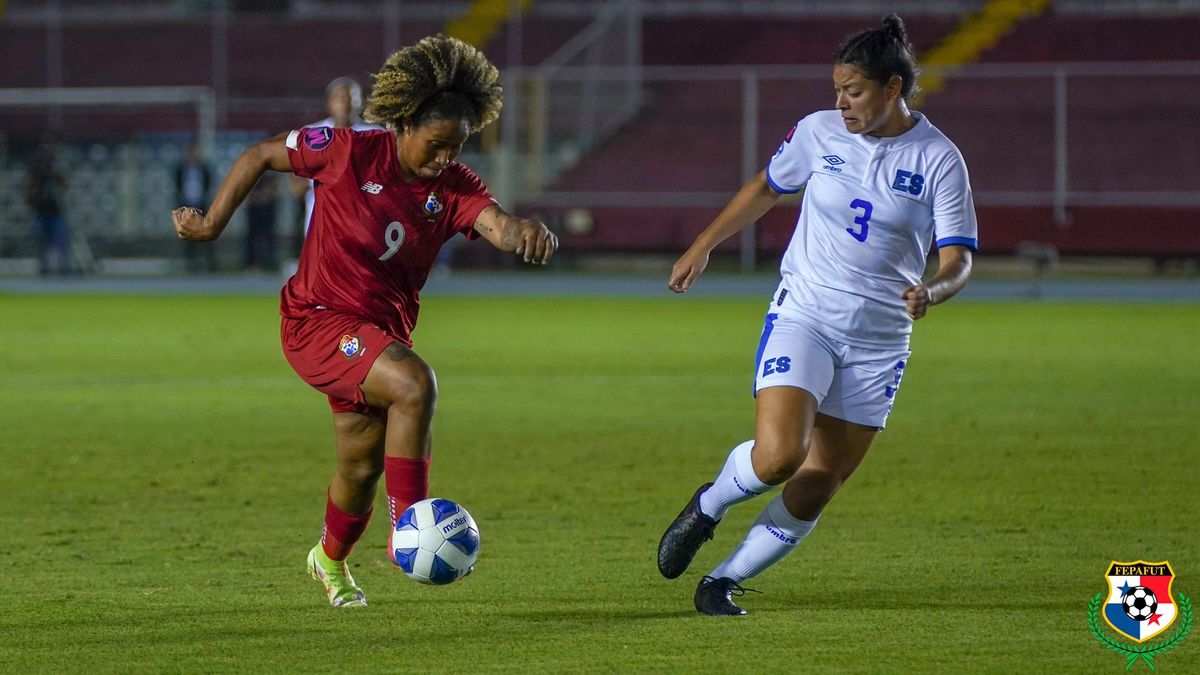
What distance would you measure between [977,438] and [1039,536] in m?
3.33

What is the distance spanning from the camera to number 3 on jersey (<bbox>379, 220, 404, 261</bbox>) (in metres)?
6.23

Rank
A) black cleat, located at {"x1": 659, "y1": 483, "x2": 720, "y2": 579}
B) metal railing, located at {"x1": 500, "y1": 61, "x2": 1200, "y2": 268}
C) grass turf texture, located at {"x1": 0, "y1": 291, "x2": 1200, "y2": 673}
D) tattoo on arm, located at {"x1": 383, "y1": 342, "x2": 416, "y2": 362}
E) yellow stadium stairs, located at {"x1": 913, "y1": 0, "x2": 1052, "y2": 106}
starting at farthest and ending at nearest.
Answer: yellow stadium stairs, located at {"x1": 913, "y1": 0, "x2": 1052, "y2": 106}
metal railing, located at {"x1": 500, "y1": 61, "x2": 1200, "y2": 268}
black cleat, located at {"x1": 659, "y1": 483, "x2": 720, "y2": 579}
tattoo on arm, located at {"x1": 383, "y1": 342, "x2": 416, "y2": 362}
grass turf texture, located at {"x1": 0, "y1": 291, "x2": 1200, "y2": 673}

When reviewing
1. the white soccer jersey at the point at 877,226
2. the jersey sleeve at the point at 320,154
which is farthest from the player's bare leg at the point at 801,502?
the jersey sleeve at the point at 320,154

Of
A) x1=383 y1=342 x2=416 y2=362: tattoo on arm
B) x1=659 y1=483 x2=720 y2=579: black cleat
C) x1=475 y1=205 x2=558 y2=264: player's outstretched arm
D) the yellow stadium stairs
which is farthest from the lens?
the yellow stadium stairs

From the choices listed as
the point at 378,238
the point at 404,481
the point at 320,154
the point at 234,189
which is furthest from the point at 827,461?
the point at 234,189

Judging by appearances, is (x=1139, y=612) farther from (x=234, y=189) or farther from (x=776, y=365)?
(x=234, y=189)

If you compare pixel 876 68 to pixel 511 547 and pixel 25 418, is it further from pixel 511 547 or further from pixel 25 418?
pixel 25 418

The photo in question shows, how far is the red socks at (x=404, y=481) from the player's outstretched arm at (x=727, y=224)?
1.08 meters

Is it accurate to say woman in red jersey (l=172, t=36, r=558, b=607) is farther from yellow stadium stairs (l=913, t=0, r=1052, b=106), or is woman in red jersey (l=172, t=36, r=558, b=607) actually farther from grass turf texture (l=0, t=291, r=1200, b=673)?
yellow stadium stairs (l=913, t=0, r=1052, b=106)

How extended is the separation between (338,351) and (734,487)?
139 centimetres

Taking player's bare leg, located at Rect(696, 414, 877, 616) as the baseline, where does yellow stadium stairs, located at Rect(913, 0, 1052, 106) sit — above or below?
above

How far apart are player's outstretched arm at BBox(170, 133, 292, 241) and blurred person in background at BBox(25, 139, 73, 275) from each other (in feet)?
80.2

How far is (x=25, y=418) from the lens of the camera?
11969 mm

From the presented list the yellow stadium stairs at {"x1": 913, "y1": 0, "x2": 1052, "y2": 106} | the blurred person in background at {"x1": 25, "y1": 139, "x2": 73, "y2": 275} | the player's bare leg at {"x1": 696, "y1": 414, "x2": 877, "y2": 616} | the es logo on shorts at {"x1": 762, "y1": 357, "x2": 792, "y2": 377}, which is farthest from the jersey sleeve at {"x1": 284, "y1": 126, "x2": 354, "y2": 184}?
the yellow stadium stairs at {"x1": 913, "y1": 0, "x2": 1052, "y2": 106}
